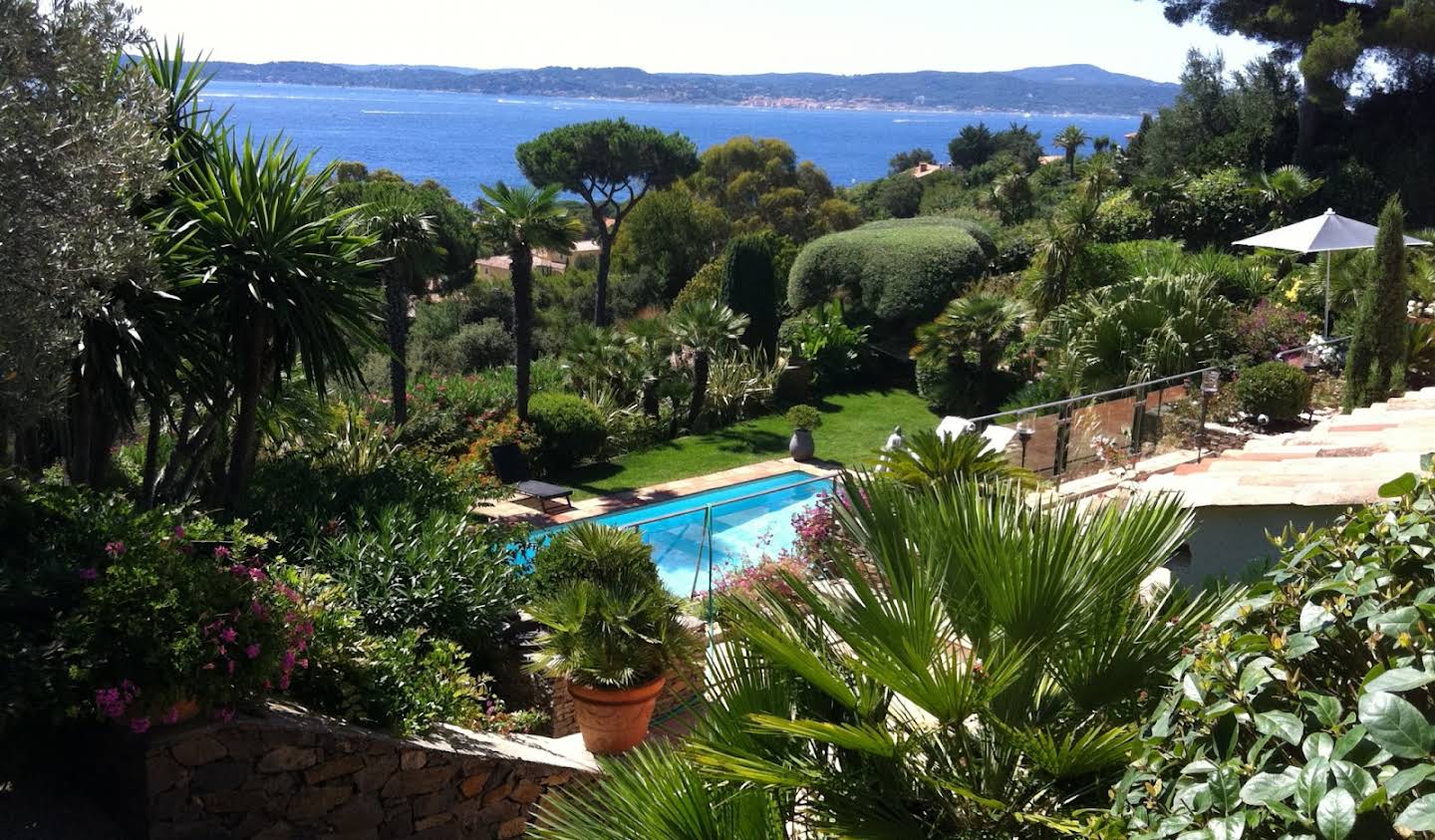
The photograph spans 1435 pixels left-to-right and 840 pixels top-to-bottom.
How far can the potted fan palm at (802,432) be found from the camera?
19312 mm

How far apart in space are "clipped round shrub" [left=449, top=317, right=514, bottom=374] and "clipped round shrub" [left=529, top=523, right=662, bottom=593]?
69.3ft

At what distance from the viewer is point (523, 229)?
18.8m

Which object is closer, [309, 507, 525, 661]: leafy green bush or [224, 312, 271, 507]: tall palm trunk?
[309, 507, 525, 661]: leafy green bush

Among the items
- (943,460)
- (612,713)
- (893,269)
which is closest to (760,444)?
(893,269)

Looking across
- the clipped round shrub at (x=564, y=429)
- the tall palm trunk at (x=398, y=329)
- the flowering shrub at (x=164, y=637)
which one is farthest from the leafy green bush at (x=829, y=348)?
the flowering shrub at (x=164, y=637)

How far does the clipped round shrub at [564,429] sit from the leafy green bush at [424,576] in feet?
33.7

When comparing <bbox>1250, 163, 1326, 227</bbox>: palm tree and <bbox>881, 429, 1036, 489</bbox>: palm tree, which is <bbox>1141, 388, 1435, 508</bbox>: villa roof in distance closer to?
<bbox>881, 429, 1036, 489</bbox>: palm tree

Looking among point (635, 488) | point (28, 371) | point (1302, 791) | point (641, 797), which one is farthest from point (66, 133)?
point (635, 488)

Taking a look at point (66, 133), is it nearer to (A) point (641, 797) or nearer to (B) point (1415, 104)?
(A) point (641, 797)

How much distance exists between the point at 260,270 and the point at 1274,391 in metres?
9.95

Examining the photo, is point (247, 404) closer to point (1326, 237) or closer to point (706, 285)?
A: point (1326, 237)

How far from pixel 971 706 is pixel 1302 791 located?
1.24 meters

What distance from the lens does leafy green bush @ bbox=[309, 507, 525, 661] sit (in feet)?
23.4

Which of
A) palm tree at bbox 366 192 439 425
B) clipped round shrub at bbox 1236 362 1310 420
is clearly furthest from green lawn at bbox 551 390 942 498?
clipped round shrub at bbox 1236 362 1310 420
